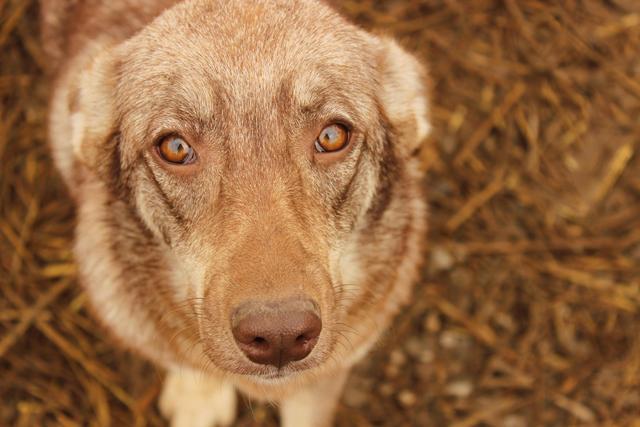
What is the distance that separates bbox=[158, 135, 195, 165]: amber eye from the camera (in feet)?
7.89

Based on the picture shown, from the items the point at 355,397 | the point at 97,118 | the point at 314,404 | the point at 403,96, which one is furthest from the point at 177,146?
the point at 355,397

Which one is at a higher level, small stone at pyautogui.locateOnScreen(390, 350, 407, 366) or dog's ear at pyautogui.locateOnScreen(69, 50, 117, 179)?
dog's ear at pyautogui.locateOnScreen(69, 50, 117, 179)

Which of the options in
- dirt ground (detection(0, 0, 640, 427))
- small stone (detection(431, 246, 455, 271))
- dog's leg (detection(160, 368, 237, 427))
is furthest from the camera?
small stone (detection(431, 246, 455, 271))

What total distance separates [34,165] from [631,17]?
12.9 feet

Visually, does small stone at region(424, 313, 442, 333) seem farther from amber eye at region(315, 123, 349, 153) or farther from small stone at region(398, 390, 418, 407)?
amber eye at region(315, 123, 349, 153)

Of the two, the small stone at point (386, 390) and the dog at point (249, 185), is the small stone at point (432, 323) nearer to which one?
the small stone at point (386, 390)

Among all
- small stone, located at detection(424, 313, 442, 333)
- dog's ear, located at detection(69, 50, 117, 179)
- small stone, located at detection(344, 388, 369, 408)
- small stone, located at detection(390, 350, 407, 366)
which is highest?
dog's ear, located at detection(69, 50, 117, 179)

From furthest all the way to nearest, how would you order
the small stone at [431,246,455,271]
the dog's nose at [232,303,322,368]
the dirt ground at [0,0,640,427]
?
the small stone at [431,246,455,271] < the dirt ground at [0,0,640,427] < the dog's nose at [232,303,322,368]

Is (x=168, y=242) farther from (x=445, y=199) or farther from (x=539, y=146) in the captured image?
(x=539, y=146)

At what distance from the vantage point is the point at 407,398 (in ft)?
12.7

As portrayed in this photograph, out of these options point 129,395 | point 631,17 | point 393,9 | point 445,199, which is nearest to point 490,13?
point 393,9

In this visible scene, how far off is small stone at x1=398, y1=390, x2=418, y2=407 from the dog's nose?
1.91 metres

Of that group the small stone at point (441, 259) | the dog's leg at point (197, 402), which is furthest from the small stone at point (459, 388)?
the dog's leg at point (197, 402)

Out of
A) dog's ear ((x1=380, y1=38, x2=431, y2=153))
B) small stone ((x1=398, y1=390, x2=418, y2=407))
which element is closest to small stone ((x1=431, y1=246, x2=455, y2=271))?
small stone ((x1=398, y1=390, x2=418, y2=407))
